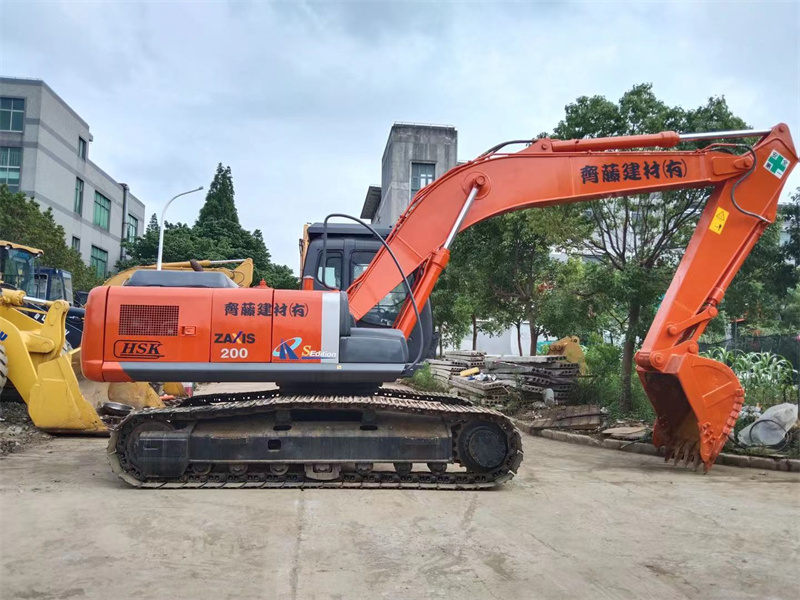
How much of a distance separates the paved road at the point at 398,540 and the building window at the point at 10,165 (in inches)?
1229

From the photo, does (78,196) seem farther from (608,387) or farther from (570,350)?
(608,387)

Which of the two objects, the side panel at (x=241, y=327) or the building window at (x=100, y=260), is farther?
the building window at (x=100, y=260)

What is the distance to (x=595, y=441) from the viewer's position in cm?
980

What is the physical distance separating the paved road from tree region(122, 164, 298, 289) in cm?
2743

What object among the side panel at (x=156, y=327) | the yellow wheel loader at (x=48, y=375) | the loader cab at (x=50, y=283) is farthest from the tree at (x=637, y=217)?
the loader cab at (x=50, y=283)

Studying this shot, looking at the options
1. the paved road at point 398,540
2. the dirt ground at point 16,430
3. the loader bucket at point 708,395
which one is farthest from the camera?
the dirt ground at point 16,430

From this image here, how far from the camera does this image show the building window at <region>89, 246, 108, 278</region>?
3984 cm

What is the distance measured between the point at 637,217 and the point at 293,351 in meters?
7.06

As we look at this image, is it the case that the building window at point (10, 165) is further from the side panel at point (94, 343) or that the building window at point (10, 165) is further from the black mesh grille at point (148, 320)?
the black mesh grille at point (148, 320)

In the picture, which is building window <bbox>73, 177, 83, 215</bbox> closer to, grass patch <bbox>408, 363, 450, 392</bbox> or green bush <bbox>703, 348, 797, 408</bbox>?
grass patch <bbox>408, 363, 450, 392</bbox>

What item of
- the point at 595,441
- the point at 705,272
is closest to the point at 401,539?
the point at 705,272

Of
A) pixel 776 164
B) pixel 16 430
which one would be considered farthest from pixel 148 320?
pixel 776 164

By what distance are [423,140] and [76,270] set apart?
21905mm

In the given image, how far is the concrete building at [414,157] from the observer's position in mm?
39344
